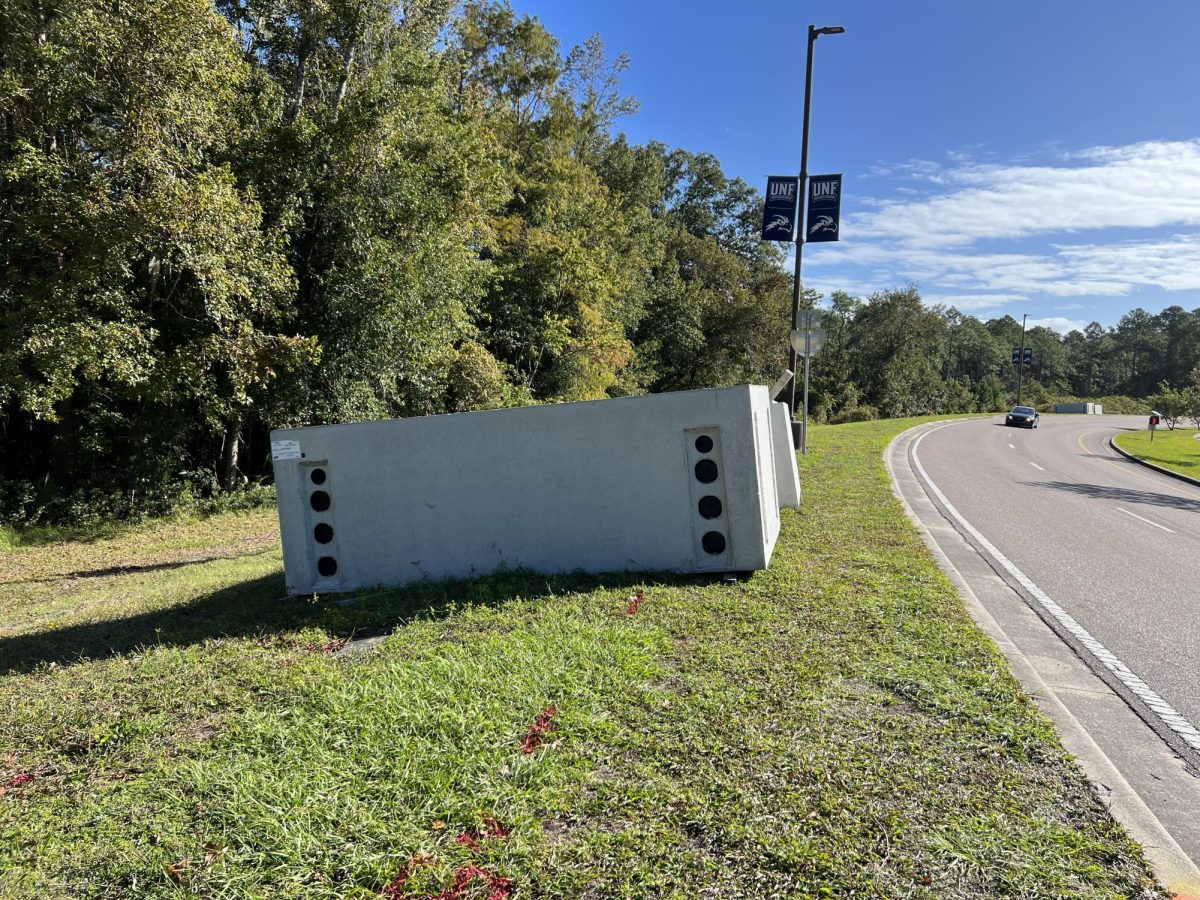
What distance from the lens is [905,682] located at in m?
3.79

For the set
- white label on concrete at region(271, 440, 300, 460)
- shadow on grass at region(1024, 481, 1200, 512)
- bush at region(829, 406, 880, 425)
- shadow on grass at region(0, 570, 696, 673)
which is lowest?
shadow on grass at region(1024, 481, 1200, 512)

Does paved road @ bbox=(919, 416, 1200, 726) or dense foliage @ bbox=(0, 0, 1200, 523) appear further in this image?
dense foliage @ bbox=(0, 0, 1200, 523)

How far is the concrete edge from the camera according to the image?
94.1 inches

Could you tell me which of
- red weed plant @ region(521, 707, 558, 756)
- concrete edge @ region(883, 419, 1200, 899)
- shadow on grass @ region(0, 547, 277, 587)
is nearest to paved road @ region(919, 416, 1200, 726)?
concrete edge @ region(883, 419, 1200, 899)

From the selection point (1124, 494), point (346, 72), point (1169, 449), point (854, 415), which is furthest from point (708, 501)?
point (854, 415)

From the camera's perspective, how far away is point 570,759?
2.98m

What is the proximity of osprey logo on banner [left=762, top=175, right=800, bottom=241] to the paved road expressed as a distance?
5887 mm

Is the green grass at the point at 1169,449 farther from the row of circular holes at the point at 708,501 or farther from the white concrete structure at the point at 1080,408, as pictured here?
the white concrete structure at the point at 1080,408

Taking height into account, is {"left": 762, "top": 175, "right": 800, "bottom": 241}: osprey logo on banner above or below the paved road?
above

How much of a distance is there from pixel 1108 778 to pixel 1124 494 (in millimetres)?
13458

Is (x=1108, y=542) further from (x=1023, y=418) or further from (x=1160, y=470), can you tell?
(x=1023, y=418)

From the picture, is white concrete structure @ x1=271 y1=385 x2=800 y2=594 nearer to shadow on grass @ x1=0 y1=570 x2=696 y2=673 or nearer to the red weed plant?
shadow on grass @ x1=0 y1=570 x2=696 y2=673

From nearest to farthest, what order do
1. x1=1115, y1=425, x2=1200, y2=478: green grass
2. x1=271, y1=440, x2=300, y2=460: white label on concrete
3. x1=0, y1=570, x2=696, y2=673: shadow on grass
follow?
1. x1=0, y1=570, x2=696, y2=673: shadow on grass
2. x1=271, y1=440, x2=300, y2=460: white label on concrete
3. x1=1115, y1=425, x2=1200, y2=478: green grass

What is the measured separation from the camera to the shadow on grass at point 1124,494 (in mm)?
12516
